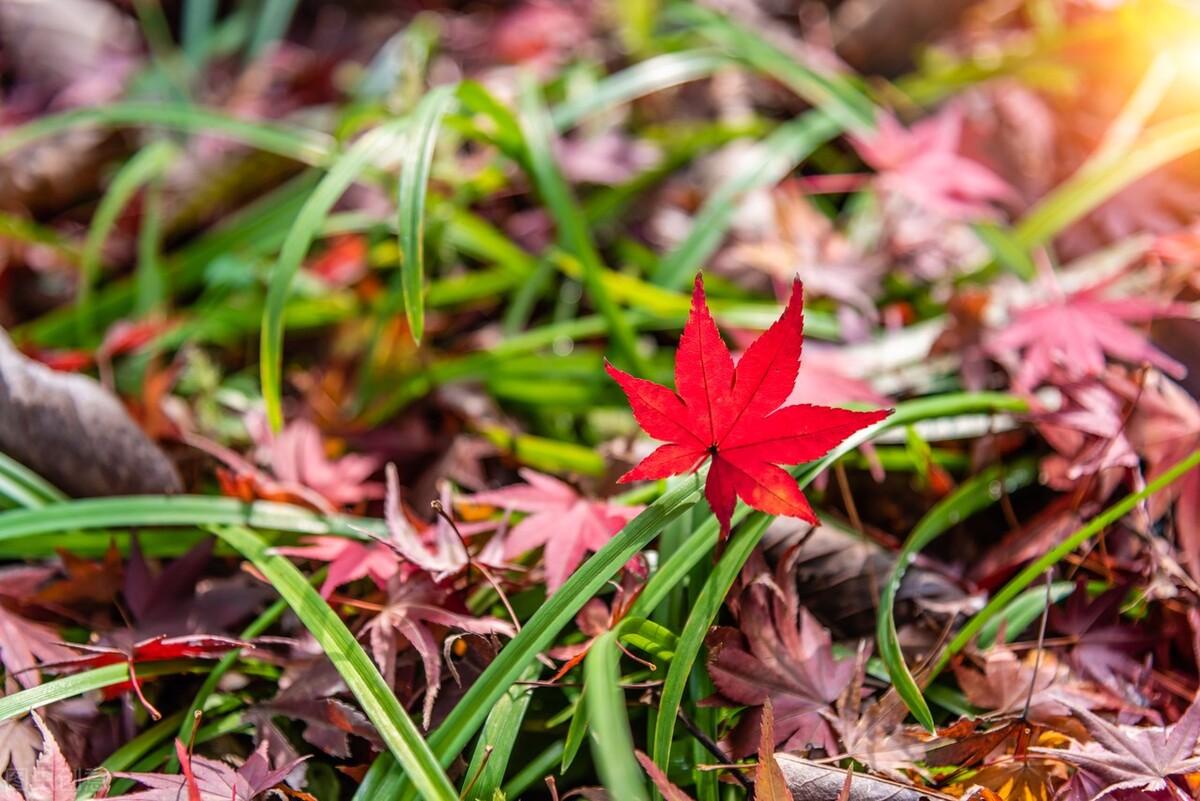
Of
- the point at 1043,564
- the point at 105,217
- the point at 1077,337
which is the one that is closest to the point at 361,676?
the point at 1043,564

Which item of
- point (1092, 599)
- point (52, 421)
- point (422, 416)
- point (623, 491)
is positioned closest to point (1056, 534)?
point (1092, 599)

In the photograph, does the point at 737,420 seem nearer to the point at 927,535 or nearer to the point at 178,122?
the point at 927,535

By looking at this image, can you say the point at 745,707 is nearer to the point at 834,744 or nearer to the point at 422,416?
the point at 834,744

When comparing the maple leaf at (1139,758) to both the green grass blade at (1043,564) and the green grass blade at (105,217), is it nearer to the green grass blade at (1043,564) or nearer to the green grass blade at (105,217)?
the green grass blade at (1043,564)

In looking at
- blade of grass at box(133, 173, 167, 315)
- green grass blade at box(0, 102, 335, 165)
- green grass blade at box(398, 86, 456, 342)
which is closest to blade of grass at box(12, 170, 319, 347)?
blade of grass at box(133, 173, 167, 315)

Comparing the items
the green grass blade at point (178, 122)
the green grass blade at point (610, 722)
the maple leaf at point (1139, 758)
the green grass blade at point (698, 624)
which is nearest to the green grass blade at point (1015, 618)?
the maple leaf at point (1139, 758)

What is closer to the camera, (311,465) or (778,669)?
(778,669)

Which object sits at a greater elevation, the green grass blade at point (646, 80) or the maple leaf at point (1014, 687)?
the green grass blade at point (646, 80)
